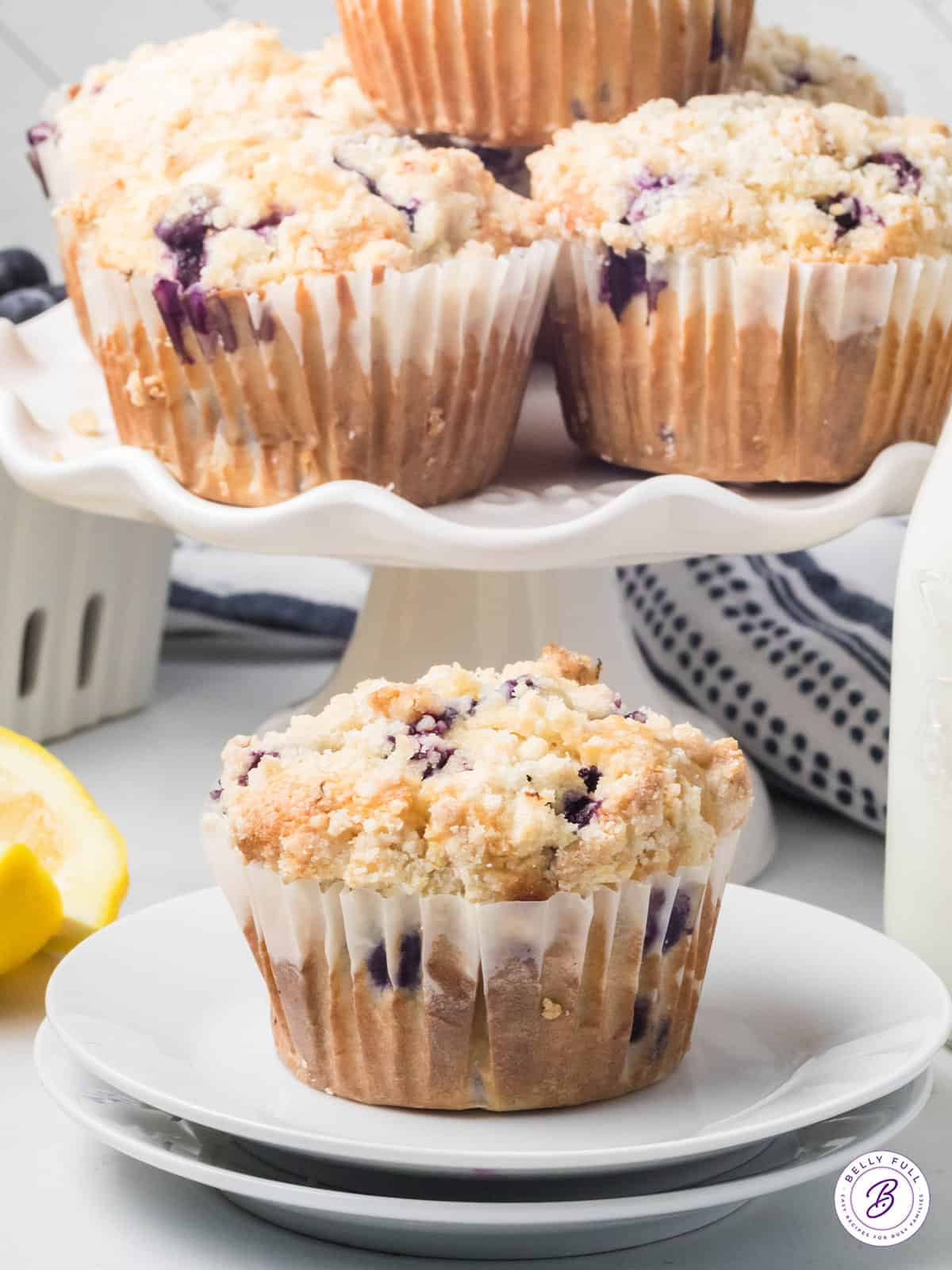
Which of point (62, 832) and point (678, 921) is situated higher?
point (678, 921)

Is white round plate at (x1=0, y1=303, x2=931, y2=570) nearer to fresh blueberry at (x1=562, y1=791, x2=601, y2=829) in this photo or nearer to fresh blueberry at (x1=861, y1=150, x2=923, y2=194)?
fresh blueberry at (x1=861, y1=150, x2=923, y2=194)

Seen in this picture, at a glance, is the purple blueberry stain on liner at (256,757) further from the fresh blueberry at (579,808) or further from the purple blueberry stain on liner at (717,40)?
the purple blueberry stain on liner at (717,40)

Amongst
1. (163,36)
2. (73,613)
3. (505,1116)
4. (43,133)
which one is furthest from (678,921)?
(163,36)

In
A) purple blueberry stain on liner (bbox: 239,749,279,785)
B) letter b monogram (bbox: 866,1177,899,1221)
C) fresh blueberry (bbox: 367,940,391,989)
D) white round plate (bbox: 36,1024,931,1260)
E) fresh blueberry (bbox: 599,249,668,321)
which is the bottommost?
letter b monogram (bbox: 866,1177,899,1221)

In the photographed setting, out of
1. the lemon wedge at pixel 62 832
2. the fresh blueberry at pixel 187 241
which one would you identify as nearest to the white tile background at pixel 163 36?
the fresh blueberry at pixel 187 241

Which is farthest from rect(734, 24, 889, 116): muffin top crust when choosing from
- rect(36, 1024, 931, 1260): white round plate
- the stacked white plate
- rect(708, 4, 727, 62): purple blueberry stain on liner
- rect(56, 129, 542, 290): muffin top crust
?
rect(36, 1024, 931, 1260): white round plate

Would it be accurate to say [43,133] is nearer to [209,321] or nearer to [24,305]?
[24,305]
